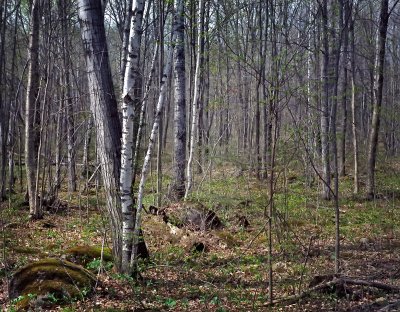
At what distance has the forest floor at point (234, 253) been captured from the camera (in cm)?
589

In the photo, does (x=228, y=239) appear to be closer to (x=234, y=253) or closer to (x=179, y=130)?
(x=234, y=253)

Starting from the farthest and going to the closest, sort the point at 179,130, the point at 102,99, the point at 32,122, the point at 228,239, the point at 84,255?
the point at 179,130, the point at 32,122, the point at 228,239, the point at 84,255, the point at 102,99

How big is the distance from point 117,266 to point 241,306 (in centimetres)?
191

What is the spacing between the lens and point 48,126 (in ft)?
40.8

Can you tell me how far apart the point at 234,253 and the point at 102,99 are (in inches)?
168

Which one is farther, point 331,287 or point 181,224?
point 181,224

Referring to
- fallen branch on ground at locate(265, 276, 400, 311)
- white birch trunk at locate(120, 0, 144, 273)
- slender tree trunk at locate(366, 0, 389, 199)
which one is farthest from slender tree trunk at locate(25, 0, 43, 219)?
slender tree trunk at locate(366, 0, 389, 199)

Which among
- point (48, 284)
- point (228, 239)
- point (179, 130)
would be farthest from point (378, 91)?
point (48, 284)

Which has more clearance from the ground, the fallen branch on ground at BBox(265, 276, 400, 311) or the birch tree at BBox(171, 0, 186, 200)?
the birch tree at BBox(171, 0, 186, 200)

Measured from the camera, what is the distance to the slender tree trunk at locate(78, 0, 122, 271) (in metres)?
6.52

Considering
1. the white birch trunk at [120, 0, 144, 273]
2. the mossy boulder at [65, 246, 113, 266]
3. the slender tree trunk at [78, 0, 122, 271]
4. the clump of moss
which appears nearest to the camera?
the white birch trunk at [120, 0, 144, 273]

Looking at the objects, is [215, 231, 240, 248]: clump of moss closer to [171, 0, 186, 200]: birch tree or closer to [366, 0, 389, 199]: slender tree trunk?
[171, 0, 186, 200]: birch tree

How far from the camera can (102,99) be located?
6.54 metres

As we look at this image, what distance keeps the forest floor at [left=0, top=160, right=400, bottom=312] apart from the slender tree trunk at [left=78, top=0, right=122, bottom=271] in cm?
48
